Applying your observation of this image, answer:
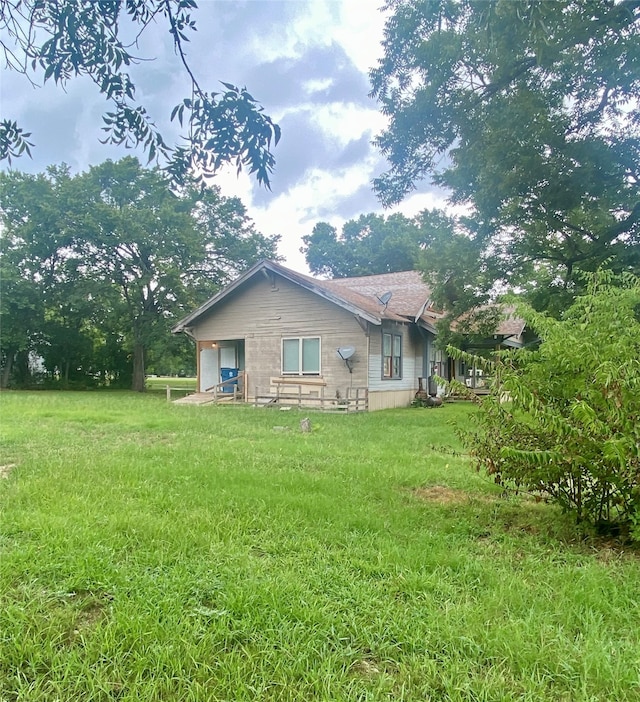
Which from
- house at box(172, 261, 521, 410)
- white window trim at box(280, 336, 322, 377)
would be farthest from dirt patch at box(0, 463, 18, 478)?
white window trim at box(280, 336, 322, 377)

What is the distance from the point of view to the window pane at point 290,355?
619 inches

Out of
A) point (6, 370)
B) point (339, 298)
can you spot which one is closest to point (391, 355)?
point (339, 298)

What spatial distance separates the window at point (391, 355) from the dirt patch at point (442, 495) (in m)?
10.3

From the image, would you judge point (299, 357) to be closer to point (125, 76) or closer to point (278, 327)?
point (278, 327)

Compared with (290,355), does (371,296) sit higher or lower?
higher

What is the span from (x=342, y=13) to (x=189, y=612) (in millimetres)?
4419

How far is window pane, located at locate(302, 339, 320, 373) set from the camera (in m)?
15.3

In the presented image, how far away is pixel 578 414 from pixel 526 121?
8.63 metres

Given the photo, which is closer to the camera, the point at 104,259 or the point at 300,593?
the point at 300,593

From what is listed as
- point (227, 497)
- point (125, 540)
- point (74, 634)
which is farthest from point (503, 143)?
point (74, 634)

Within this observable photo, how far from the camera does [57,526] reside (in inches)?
139

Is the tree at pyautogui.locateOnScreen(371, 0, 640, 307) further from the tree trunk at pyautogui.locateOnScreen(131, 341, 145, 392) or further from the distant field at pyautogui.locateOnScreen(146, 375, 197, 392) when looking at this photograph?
the distant field at pyautogui.locateOnScreen(146, 375, 197, 392)

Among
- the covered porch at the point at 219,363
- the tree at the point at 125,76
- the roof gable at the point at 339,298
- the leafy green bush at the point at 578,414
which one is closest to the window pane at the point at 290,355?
the roof gable at the point at 339,298

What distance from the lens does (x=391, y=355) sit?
1595 cm
